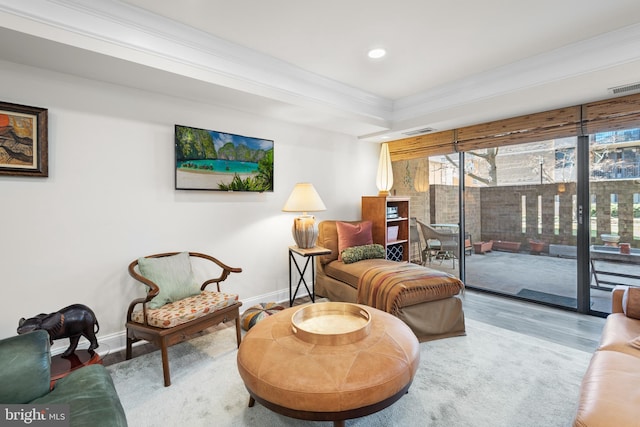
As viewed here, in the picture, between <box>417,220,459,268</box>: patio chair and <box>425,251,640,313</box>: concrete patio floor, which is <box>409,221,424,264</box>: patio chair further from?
<box>425,251,640,313</box>: concrete patio floor

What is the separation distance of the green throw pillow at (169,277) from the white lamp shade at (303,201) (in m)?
1.23

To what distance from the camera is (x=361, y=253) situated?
12.4 ft

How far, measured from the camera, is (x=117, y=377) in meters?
2.24

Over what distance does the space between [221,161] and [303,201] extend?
98cm

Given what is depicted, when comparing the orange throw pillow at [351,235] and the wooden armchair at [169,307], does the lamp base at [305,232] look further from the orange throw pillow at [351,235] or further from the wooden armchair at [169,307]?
the wooden armchair at [169,307]

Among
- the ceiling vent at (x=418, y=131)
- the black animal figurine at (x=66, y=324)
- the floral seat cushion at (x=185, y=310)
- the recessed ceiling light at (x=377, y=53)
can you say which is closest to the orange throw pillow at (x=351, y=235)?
the ceiling vent at (x=418, y=131)

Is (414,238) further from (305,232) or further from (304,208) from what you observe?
(304,208)

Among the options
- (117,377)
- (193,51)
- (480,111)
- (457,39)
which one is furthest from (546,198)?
(117,377)

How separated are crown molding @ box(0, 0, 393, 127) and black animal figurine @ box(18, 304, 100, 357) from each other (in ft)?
5.78

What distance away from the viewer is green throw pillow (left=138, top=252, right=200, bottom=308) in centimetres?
251

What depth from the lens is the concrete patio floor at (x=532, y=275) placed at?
331 centimetres

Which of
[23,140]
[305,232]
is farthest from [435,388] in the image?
[23,140]

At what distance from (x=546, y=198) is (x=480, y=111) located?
4.51 feet

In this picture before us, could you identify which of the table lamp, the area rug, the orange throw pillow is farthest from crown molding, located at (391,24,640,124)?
the area rug
